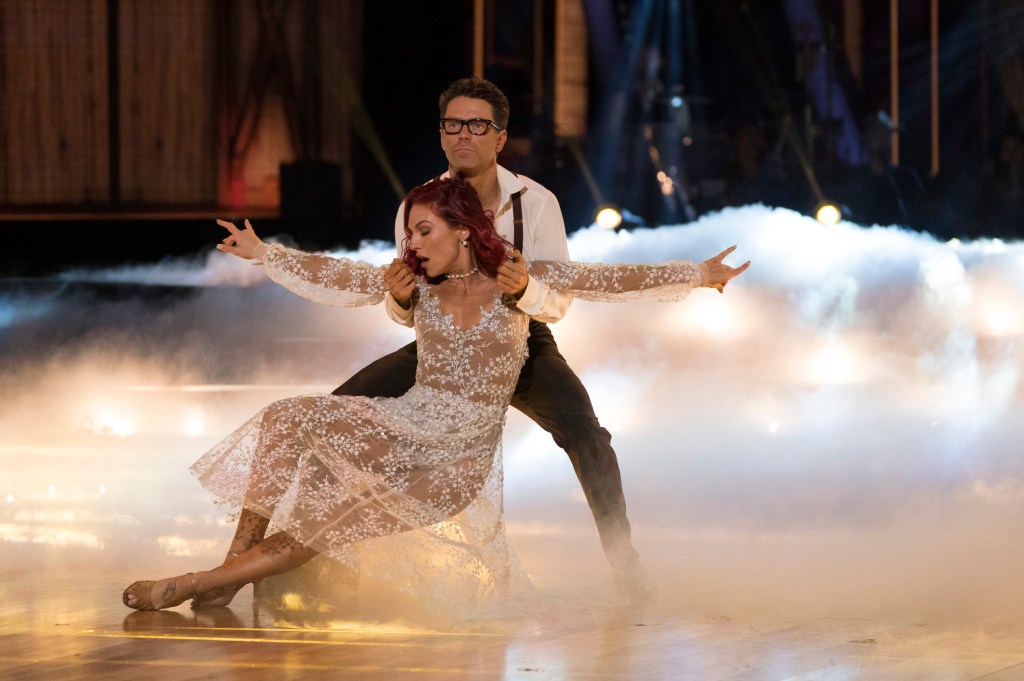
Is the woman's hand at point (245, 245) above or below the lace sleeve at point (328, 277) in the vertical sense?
above

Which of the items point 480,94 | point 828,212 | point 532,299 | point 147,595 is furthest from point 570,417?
point 828,212

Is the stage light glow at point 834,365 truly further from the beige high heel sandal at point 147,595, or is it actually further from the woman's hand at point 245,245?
the beige high heel sandal at point 147,595

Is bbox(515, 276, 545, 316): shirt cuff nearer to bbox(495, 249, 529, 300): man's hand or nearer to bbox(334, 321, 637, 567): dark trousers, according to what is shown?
bbox(495, 249, 529, 300): man's hand

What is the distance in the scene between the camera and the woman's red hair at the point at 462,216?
3.59 m

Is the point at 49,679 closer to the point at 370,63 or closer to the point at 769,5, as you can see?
the point at 370,63

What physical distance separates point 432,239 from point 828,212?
581 centimetres

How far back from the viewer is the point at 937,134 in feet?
42.8

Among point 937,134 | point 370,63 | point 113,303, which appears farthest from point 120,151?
point 937,134

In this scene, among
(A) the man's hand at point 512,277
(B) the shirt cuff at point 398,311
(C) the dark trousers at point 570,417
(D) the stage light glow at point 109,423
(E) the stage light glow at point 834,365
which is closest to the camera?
(A) the man's hand at point 512,277

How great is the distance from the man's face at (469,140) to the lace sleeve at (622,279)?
12.0 inches

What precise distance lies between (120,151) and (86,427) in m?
→ 6.82

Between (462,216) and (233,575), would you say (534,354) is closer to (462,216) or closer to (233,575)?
(462,216)

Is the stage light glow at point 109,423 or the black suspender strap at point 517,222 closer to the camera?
the black suspender strap at point 517,222

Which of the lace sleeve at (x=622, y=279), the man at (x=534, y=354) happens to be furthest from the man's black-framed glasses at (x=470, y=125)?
the lace sleeve at (x=622, y=279)
